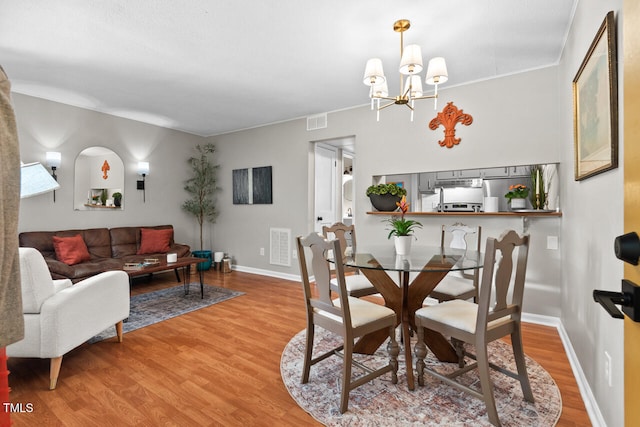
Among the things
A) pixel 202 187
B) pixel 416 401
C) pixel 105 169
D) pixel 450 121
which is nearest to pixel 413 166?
pixel 450 121

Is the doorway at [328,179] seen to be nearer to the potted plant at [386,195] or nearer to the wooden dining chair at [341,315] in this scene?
the potted plant at [386,195]

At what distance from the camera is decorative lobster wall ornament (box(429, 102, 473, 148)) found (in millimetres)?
3566

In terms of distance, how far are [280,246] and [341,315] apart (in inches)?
135

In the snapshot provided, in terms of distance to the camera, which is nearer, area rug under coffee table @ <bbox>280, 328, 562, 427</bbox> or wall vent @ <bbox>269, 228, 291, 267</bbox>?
area rug under coffee table @ <bbox>280, 328, 562, 427</bbox>

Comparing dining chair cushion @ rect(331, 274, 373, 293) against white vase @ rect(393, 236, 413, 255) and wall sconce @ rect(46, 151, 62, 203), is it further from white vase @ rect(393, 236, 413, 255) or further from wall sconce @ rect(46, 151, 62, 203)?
wall sconce @ rect(46, 151, 62, 203)

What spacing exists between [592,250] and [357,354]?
1687mm

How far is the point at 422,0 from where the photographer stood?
2.18 metres

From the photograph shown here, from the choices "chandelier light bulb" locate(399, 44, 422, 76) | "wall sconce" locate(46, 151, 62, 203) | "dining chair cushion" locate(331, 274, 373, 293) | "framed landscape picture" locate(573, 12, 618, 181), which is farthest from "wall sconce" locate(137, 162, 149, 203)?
"framed landscape picture" locate(573, 12, 618, 181)

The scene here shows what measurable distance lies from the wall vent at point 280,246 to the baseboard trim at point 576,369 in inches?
126

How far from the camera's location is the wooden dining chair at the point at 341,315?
1.79 meters

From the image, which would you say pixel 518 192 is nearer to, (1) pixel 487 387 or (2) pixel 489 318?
(2) pixel 489 318

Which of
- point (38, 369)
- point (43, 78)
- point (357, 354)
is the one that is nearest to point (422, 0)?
point (357, 354)

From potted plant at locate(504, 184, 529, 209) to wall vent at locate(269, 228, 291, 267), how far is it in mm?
3086

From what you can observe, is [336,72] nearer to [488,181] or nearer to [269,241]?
[488,181]
